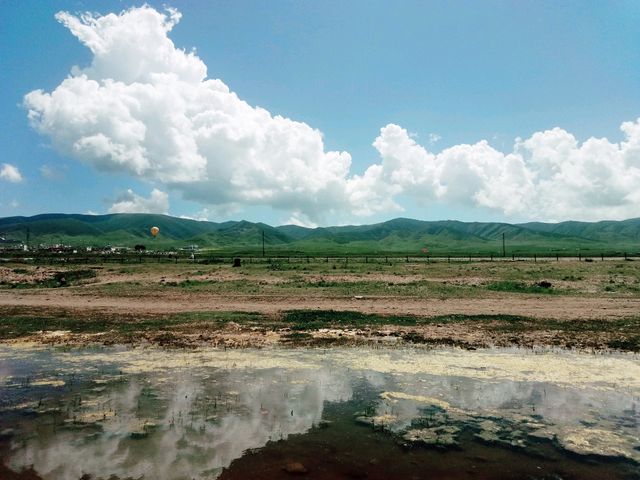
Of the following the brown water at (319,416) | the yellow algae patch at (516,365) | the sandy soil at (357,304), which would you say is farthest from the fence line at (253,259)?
A: the brown water at (319,416)

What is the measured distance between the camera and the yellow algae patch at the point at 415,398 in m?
14.5

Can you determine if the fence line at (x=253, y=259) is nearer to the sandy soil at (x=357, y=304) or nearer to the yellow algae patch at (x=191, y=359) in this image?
the sandy soil at (x=357, y=304)

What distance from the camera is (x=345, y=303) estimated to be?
126 feet

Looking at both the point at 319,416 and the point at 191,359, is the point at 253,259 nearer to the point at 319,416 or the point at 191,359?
the point at 191,359

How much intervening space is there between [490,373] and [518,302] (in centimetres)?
2306

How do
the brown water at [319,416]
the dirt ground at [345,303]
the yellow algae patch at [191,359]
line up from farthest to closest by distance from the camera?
the dirt ground at [345,303]
the yellow algae patch at [191,359]
the brown water at [319,416]

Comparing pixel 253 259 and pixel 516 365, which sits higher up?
pixel 253 259

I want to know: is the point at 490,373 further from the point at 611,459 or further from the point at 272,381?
the point at 272,381

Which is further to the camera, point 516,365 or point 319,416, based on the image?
point 516,365

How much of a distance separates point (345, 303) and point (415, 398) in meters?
23.4

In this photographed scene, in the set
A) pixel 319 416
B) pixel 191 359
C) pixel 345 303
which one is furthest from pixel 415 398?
pixel 345 303

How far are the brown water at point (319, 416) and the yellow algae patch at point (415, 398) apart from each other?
0.22 ft

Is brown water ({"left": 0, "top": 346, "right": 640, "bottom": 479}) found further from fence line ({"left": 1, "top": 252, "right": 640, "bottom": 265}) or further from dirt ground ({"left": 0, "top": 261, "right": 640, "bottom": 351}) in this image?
fence line ({"left": 1, "top": 252, "right": 640, "bottom": 265})

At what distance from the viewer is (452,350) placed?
22.0 metres
